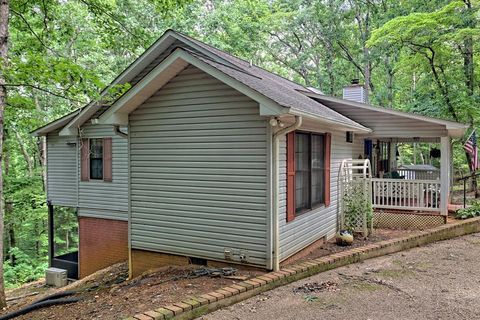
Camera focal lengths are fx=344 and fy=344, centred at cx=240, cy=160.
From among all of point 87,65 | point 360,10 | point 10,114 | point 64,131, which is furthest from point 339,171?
point 360,10

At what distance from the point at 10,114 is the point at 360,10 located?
775 inches

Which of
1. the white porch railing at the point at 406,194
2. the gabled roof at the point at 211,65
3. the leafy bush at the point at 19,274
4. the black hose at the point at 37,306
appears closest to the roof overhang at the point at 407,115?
the gabled roof at the point at 211,65

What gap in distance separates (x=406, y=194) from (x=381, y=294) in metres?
5.18

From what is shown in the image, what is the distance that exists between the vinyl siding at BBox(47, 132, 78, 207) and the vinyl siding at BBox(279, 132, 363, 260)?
810cm

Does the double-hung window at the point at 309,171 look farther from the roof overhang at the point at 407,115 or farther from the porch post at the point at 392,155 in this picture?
the porch post at the point at 392,155

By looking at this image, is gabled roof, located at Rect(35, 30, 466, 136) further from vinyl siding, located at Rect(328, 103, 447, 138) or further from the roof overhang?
vinyl siding, located at Rect(328, 103, 447, 138)

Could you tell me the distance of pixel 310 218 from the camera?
6621mm

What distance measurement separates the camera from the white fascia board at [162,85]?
4871 millimetres

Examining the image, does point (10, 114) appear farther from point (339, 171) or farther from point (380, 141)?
point (380, 141)

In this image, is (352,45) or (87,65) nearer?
(87,65)

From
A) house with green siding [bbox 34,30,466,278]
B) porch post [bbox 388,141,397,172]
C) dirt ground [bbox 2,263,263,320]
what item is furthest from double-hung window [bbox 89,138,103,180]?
porch post [bbox 388,141,397,172]

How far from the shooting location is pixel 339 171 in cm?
816

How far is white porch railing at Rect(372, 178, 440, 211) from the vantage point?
8.68 meters

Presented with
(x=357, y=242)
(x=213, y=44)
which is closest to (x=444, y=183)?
(x=357, y=242)
